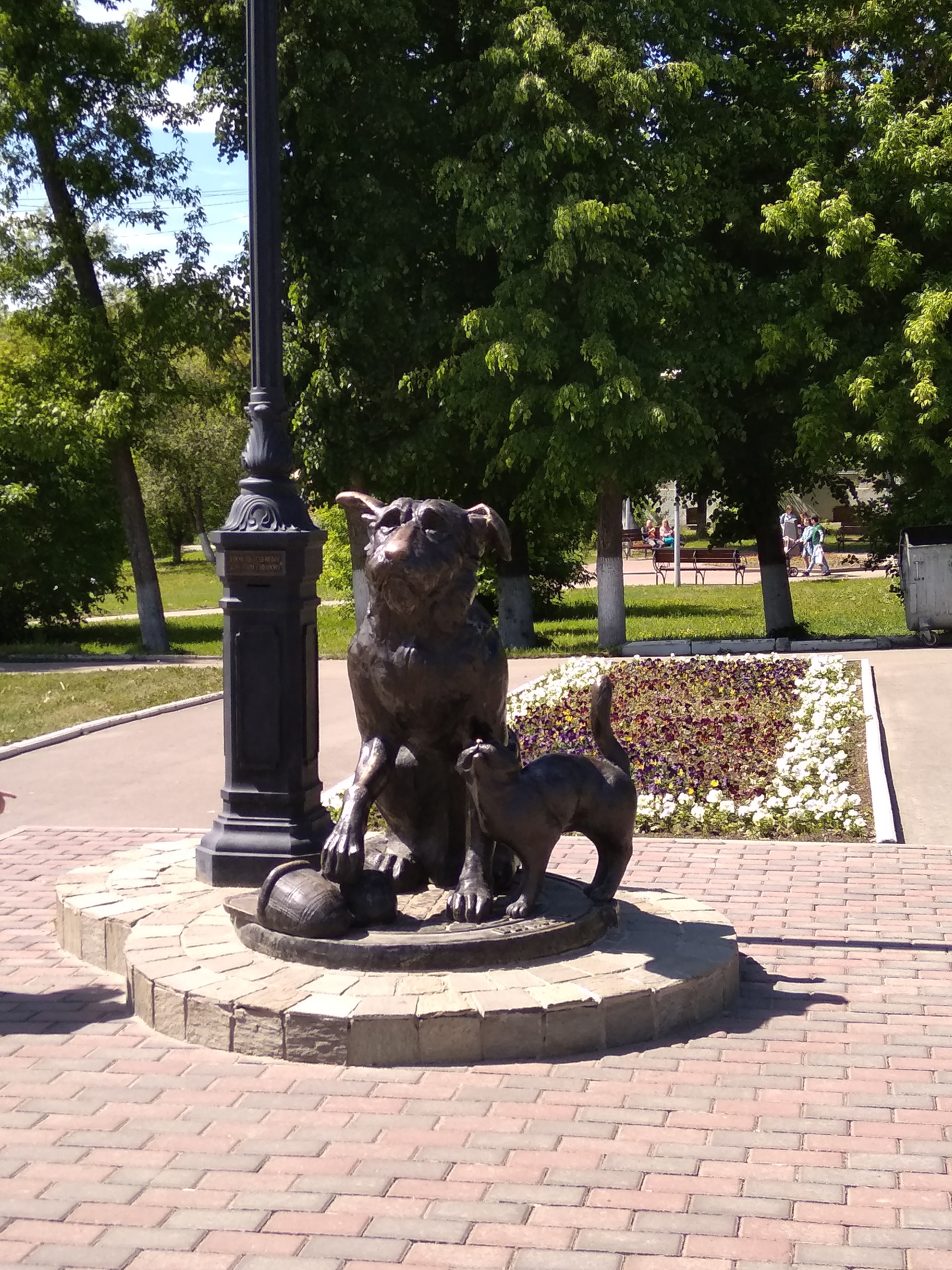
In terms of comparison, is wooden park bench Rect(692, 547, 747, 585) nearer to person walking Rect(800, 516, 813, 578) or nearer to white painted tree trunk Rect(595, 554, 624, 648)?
person walking Rect(800, 516, 813, 578)

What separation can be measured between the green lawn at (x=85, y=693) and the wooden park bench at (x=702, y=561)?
19651mm

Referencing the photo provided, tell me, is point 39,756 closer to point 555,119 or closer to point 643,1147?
point 643,1147

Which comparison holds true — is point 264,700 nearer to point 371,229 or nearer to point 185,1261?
point 185,1261

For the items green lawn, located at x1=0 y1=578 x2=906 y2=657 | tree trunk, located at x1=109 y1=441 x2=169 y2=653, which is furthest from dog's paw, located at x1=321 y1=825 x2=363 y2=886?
tree trunk, located at x1=109 y1=441 x2=169 y2=653

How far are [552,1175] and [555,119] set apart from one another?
16216mm

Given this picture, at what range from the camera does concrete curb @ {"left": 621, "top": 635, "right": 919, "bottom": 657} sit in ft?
60.8

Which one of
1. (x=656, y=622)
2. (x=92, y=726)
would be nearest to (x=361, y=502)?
(x=92, y=726)

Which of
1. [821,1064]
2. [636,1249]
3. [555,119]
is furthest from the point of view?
[555,119]

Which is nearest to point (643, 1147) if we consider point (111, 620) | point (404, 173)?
point (404, 173)

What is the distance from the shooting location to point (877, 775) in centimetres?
965

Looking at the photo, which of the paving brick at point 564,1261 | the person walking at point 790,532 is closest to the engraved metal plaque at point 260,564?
the paving brick at point 564,1261

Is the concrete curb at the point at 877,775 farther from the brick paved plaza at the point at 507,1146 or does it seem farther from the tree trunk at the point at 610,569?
the tree trunk at the point at 610,569

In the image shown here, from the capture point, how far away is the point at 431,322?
63.4 ft

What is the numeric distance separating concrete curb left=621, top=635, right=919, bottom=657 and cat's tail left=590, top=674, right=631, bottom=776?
41.0ft
